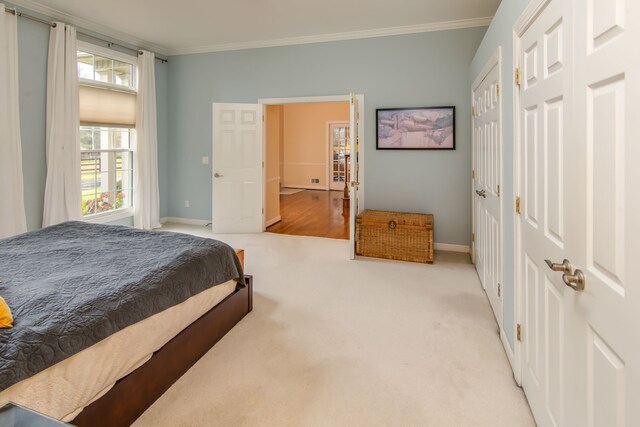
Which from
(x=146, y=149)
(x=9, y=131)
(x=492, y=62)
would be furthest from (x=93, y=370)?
(x=146, y=149)

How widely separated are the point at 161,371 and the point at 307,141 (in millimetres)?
9964

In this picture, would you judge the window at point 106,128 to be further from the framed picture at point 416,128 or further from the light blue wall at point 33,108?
the framed picture at point 416,128

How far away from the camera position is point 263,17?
4.54 meters

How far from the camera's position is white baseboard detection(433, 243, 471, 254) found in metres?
4.82

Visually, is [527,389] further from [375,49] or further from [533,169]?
[375,49]

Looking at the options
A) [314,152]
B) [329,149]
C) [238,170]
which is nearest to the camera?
[238,170]

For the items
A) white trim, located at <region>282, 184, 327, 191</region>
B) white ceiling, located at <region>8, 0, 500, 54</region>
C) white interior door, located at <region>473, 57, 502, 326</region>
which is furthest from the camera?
white trim, located at <region>282, 184, 327, 191</region>

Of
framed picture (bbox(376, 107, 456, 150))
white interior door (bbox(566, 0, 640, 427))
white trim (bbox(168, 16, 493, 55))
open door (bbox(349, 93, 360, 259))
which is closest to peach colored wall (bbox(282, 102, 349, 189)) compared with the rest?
white trim (bbox(168, 16, 493, 55))

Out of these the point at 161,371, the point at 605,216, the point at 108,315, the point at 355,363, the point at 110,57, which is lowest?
the point at 355,363

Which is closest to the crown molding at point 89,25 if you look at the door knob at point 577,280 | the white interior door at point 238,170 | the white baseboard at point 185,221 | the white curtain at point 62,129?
the white curtain at point 62,129

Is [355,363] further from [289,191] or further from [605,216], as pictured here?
[289,191]

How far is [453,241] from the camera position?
4.89 m

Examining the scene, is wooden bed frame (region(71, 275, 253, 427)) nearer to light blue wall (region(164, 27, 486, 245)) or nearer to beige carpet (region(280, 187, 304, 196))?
light blue wall (region(164, 27, 486, 245))

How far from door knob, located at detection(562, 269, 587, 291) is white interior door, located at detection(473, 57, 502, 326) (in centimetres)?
142
